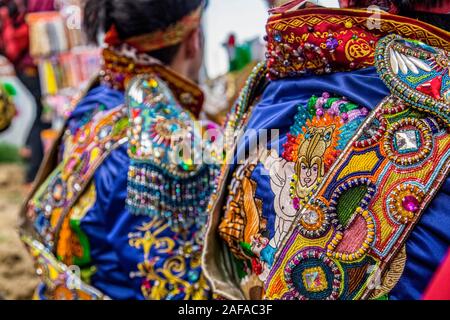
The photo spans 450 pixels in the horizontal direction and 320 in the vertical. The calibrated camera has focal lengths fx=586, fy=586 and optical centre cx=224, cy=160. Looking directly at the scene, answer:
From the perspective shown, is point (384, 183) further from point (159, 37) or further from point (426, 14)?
point (159, 37)

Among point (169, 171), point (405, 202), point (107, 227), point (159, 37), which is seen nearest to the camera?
point (405, 202)

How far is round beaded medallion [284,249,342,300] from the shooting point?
0.89 m

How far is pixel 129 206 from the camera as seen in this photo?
4.83ft

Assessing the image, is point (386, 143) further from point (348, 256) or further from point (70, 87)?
point (70, 87)

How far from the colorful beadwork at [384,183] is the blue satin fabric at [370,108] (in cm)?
2

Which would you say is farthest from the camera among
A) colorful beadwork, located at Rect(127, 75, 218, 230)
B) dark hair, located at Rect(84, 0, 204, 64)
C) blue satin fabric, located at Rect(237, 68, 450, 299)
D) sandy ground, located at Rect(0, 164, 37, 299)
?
sandy ground, located at Rect(0, 164, 37, 299)

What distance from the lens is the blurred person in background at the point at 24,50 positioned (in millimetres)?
4449

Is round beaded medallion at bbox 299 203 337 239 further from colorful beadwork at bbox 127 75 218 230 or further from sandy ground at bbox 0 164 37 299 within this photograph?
sandy ground at bbox 0 164 37 299

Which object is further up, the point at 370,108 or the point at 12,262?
the point at 370,108

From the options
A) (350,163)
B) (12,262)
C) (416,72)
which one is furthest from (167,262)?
(12,262)

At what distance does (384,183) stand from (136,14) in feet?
3.34

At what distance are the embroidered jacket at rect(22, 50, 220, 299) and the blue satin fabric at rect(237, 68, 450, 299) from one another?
422mm

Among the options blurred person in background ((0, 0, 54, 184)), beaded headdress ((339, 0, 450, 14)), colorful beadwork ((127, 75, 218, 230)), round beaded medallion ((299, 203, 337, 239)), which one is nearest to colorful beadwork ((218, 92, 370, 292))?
round beaded medallion ((299, 203, 337, 239))

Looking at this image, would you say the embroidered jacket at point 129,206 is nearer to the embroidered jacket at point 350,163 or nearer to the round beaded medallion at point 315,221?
the embroidered jacket at point 350,163
